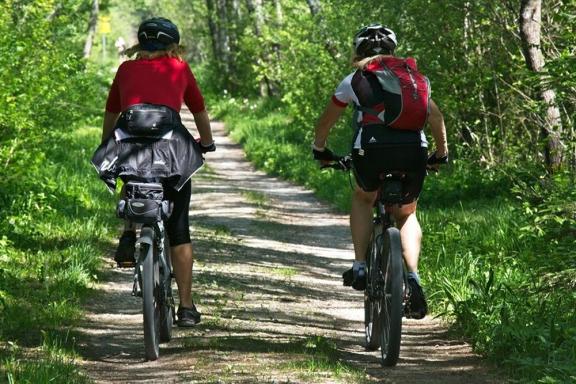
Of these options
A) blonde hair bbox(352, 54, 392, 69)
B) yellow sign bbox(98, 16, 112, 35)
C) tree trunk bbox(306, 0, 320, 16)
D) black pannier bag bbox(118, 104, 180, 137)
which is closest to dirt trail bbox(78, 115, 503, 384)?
black pannier bag bbox(118, 104, 180, 137)

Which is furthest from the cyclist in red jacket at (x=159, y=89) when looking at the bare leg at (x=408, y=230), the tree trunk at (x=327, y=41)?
the tree trunk at (x=327, y=41)

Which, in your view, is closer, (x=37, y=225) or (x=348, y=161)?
(x=348, y=161)

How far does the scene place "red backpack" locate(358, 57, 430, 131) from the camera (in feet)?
19.4

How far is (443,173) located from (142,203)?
9405 mm

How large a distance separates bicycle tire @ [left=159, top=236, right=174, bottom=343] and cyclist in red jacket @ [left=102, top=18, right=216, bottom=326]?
122mm

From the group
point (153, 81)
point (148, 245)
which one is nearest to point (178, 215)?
point (148, 245)

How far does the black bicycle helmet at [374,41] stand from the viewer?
6145 millimetres

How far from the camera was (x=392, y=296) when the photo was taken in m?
5.82

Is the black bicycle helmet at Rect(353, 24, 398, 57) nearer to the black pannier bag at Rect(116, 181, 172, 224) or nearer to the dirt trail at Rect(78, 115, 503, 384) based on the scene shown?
the black pannier bag at Rect(116, 181, 172, 224)

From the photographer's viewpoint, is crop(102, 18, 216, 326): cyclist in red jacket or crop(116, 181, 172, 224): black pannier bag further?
crop(102, 18, 216, 326): cyclist in red jacket

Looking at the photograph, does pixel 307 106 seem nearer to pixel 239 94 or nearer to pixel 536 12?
pixel 536 12

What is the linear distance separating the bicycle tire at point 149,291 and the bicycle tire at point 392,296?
132 cm

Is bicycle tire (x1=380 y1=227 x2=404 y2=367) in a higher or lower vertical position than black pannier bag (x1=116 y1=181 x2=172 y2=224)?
lower

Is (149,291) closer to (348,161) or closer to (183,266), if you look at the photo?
(183,266)
